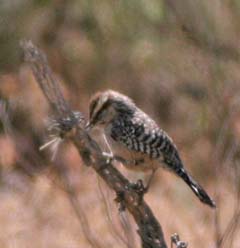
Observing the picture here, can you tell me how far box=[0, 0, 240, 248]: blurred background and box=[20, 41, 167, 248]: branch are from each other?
2.63m

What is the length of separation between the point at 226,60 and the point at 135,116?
271 centimetres

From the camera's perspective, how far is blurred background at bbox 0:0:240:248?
7.91m

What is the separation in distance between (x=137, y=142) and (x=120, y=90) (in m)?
4.08

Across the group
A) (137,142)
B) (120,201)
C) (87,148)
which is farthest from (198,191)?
(87,148)

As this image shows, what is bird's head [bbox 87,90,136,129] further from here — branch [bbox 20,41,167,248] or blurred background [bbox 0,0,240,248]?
blurred background [bbox 0,0,240,248]

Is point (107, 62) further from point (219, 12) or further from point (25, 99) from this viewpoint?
point (219, 12)

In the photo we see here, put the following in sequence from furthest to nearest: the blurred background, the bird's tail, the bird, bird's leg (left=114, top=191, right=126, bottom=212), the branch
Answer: the blurred background
the bird
the bird's tail
bird's leg (left=114, top=191, right=126, bottom=212)
the branch

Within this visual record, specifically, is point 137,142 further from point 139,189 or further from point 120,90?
point 120,90

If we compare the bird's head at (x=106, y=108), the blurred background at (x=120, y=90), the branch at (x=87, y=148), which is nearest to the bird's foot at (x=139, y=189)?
the branch at (x=87, y=148)

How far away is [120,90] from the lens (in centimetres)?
973

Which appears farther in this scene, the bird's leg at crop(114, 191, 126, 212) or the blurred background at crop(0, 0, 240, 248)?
the blurred background at crop(0, 0, 240, 248)

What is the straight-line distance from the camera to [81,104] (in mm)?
9625

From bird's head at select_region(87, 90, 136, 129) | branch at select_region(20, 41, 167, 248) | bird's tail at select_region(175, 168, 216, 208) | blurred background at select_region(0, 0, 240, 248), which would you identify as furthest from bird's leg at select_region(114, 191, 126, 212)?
blurred background at select_region(0, 0, 240, 248)

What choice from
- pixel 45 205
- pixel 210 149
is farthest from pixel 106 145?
pixel 210 149
